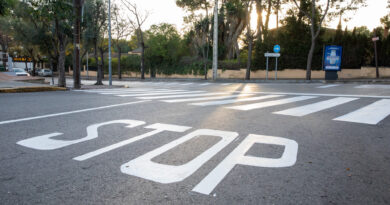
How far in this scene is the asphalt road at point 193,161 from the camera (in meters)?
2.08

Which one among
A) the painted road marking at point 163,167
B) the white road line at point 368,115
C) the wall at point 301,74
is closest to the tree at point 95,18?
the wall at point 301,74

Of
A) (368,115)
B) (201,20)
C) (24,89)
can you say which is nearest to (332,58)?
(201,20)

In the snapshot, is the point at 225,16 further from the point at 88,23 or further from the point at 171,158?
the point at 171,158

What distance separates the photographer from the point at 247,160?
283cm

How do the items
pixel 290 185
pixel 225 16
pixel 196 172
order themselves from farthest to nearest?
pixel 225 16, pixel 196 172, pixel 290 185

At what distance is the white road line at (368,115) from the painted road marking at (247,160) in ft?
7.75

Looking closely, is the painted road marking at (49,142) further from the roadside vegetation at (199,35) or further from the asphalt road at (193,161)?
the roadside vegetation at (199,35)

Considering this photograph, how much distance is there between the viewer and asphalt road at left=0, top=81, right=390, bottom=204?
2.08m

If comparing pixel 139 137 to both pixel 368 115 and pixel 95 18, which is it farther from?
pixel 95 18

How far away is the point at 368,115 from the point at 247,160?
4258mm

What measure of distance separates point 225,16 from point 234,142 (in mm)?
35987

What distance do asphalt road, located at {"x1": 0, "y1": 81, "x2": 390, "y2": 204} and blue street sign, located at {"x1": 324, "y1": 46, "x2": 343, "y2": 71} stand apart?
1963 centimetres

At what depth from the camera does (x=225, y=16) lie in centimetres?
3700

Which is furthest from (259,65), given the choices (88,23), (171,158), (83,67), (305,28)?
(83,67)
